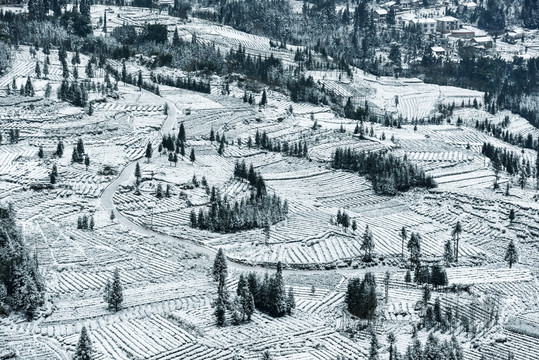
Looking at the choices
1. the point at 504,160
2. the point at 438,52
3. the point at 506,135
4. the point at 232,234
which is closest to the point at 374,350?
the point at 232,234

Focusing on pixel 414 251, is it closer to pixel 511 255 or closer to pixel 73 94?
pixel 511 255

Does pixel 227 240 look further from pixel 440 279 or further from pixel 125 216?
pixel 440 279

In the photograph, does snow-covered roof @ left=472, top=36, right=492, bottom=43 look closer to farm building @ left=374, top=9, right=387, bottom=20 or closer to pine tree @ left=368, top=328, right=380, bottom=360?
farm building @ left=374, top=9, right=387, bottom=20

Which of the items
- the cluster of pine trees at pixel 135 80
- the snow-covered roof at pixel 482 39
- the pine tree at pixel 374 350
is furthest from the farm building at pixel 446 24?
the pine tree at pixel 374 350

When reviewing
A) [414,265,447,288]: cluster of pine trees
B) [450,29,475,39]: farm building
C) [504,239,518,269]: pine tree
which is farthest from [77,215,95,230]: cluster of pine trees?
[450,29,475,39]: farm building

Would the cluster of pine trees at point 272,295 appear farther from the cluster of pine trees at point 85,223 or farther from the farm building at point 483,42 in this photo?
the farm building at point 483,42

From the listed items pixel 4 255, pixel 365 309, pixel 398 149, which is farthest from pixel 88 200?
pixel 398 149
